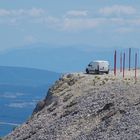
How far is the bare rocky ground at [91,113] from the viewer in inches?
1150

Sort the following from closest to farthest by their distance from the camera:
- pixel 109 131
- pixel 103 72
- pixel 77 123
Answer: pixel 109 131, pixel 77 123, pixel 103 72

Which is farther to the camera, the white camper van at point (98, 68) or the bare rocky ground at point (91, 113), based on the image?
the white camper van at point (98, 68)

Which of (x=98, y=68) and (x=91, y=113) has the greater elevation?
(x=98, y=68)

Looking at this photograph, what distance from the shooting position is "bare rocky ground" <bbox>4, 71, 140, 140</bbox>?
1150 inches

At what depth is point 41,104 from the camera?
41562 millimetres

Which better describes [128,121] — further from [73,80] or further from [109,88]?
[73,80]

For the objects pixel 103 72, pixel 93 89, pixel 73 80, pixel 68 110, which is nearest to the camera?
pixel 68 110

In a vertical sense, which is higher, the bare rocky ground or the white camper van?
the white camper van

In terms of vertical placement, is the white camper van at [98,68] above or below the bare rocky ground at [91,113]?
above

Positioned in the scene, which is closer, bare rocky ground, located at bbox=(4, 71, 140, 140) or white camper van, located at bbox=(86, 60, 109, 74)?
bare rocky ground, located at bbox=(4, 71, 140, 140)

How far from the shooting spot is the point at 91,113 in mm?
32312

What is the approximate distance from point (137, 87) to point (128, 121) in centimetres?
562

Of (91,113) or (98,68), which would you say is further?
(98,68)

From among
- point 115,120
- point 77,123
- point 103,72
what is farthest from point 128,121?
point 103,72
